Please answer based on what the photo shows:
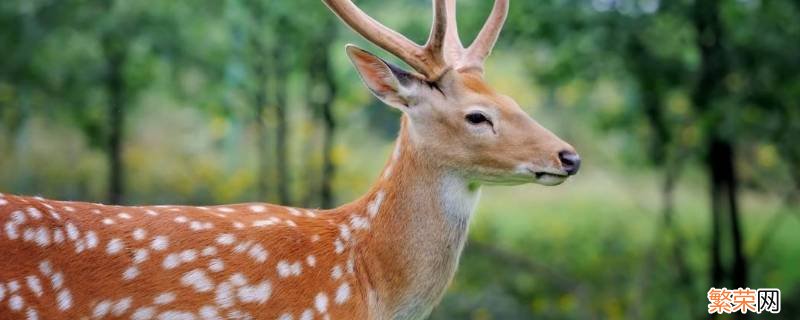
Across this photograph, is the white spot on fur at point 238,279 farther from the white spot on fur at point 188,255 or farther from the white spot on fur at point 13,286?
the white spot on fur at point 13,286

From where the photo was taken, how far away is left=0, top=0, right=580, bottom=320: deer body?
3902 mm

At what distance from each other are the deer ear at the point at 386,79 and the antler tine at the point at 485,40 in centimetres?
42

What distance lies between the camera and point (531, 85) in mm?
12664

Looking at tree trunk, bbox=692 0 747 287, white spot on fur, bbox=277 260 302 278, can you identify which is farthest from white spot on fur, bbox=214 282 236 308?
tree trunk, bbox=692 0 747 287

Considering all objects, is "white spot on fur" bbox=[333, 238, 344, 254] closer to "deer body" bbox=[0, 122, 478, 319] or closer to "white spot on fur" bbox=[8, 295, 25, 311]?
"deer body" bbox=[0, 122, 478, 319]

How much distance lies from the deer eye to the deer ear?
0.26 metres

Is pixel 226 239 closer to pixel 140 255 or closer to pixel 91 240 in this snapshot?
pixel 140 255

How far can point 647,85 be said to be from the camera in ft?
35.3

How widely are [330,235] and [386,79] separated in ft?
2.37

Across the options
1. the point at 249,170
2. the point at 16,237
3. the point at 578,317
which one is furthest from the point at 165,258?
the point at 249,170

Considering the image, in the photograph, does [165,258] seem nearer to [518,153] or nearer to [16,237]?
[16,237]

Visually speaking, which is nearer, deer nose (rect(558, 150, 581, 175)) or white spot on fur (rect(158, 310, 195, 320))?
white spot on fur (rect(158, 310, 195, 320))

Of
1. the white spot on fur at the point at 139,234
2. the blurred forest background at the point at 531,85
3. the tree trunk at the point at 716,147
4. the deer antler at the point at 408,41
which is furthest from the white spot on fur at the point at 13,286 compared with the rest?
the tree trunk at the point at 716,147

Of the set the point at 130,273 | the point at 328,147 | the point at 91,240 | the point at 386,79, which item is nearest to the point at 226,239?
the point at 130,273
